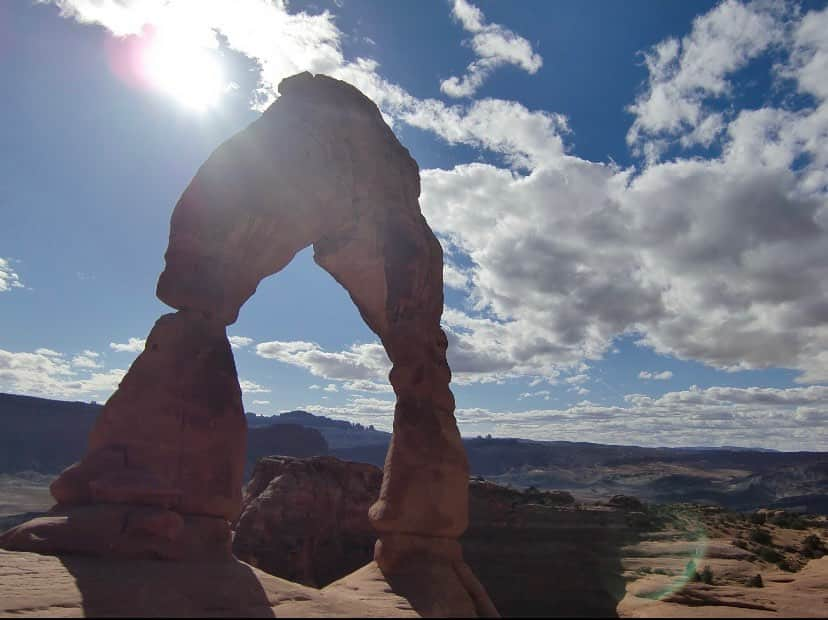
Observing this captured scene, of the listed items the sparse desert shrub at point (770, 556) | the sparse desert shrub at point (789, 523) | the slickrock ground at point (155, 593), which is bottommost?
the sparse desert shrub at point (770, 556)

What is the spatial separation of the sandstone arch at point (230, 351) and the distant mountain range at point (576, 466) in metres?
52.4

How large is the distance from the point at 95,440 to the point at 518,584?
13729mm

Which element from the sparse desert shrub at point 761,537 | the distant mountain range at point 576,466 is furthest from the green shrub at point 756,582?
the distant mountain range at point 576,466

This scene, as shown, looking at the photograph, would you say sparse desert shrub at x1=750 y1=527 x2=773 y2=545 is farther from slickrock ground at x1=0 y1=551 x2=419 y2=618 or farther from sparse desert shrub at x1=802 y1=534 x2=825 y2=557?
slickrock ground at x1=0 y1=551 x2=419 y2=618

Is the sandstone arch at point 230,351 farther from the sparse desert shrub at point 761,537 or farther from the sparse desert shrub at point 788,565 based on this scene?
the sparse desert shrub at point 761,537

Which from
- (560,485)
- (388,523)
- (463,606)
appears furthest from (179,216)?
(560,485)

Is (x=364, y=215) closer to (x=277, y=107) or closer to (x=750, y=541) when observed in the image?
(x=277, y=107)

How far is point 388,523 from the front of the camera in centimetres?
1126

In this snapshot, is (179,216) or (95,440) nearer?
(95,440)

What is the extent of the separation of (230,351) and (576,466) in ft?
335

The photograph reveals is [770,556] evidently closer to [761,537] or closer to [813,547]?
[761,537]

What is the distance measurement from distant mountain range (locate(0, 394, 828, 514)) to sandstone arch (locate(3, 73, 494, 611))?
172ft

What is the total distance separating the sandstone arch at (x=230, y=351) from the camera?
9898 mm

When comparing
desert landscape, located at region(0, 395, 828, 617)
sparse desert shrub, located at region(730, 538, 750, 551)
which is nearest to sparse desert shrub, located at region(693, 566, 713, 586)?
desert landscape, located at region(0, 395, 828, 617)
